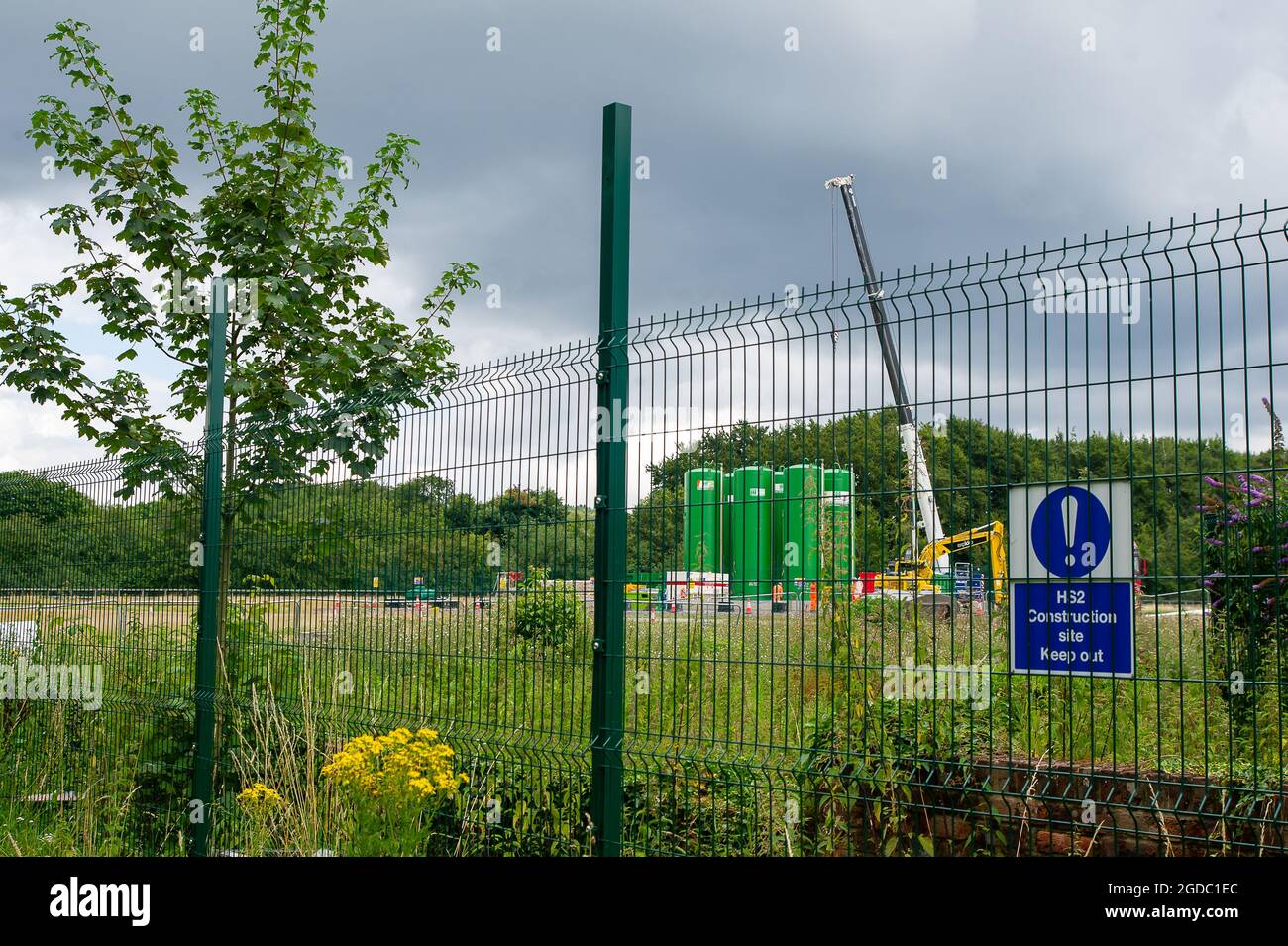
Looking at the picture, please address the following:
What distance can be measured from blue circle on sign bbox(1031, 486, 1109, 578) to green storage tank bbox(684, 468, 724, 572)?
1304mm

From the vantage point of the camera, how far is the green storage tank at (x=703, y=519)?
4730 mm

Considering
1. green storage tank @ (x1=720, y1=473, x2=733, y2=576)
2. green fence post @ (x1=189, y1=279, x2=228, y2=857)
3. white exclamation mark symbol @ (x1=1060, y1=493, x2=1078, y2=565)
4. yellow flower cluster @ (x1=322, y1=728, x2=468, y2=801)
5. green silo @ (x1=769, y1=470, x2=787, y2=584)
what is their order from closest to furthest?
1. white exclamation mark symbol @ (x1=1060, y1=493, x2=1078, y2=565)
2. green silo @ (x1=769, y1=470, x2=787, y2=584)
3. green storage tank @ (x1=720, y1=473, x2=733, y2=576)
4. yellow flower cluster @ (x1=322, y1=728, x2=468, y2=801)
5. green fence post @ (x1=189, y1=279, x2=228, y2=857)

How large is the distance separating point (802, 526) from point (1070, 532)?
1003 mm

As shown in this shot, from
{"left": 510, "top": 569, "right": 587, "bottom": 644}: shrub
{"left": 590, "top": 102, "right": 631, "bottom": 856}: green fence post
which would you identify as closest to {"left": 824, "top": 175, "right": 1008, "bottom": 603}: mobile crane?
{"left": 590, "top": 102, "right": 631, "bottom": 856}: green fence post

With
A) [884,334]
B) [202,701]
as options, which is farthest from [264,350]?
[884,334]

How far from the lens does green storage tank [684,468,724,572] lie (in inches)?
186

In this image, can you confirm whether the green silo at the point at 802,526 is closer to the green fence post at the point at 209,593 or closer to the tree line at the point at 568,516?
the tree line at the point at 568,516

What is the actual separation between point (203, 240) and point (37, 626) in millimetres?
3657

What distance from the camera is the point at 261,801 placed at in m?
6.23

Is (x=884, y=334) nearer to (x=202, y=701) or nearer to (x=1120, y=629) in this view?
(x=1120, y=629)

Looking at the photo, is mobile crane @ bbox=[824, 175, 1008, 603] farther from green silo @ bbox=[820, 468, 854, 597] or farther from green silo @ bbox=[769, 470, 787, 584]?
green silo @ bbox=[769, 470, 787, 584]

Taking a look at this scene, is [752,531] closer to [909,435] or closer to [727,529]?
[727,529]

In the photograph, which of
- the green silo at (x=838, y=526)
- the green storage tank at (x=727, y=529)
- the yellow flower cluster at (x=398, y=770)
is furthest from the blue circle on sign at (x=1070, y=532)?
the yellow flower cluster at (x=398, y=770)

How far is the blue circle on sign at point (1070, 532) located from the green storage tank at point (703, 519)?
130 cm
